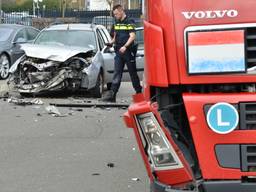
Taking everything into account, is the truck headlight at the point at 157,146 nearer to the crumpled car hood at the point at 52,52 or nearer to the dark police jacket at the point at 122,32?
the dark police jacket at the point at 122,32

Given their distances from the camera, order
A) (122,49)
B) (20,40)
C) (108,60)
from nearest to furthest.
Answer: (122,49), (108,60), (20,40)

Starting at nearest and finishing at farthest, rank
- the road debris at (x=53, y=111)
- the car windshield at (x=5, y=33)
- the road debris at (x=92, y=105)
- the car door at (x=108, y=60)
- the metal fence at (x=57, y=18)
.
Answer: the road debris at (x=53, y=111) → the road debris at (x=92, y=105) → the car door at (x=108, y=60) → the car windshield at (x=5, y=33) → the metal fence at (x=57, y=18)

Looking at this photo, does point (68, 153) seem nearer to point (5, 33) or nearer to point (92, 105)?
point (92, 105)

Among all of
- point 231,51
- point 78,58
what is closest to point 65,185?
point 231,51

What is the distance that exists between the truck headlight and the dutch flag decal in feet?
1.50

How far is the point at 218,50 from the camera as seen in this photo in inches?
128

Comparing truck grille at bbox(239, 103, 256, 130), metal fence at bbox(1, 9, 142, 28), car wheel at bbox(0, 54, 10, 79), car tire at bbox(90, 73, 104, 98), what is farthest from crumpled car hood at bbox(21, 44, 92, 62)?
metal fence at bbox(1, 9, 142, 28)

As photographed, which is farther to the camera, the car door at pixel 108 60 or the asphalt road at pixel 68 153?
the car door at pixel 108 60

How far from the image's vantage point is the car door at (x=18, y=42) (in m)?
16.1

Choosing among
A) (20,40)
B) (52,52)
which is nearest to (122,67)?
(52,52)

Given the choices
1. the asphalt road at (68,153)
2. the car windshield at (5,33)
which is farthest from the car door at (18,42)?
the asphalt road at (68,153)

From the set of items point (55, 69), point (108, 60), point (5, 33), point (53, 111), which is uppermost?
point (5, 33)

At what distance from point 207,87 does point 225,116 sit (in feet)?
0.79

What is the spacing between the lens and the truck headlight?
3.36 m
